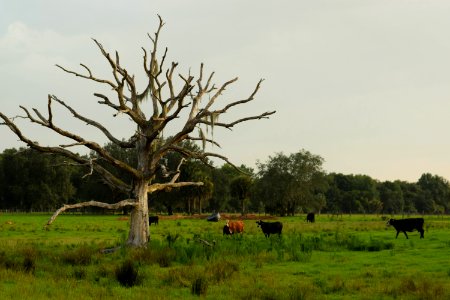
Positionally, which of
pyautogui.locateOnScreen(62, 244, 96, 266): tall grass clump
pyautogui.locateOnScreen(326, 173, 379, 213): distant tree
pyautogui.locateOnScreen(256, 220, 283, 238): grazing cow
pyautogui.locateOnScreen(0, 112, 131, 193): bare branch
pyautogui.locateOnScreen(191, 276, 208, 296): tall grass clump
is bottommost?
pyautogui.locateOnScreen(191, 276, 208, 296): tall grass clump

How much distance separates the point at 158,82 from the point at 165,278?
10.6 meters

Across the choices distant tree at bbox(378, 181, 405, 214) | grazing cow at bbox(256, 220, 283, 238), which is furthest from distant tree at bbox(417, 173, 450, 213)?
grazing cow at bbox(256, 220, 283, 238)

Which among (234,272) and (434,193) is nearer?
(234,272)

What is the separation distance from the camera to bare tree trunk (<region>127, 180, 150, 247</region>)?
70.7 ft

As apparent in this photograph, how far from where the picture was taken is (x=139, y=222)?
21766 millimetres

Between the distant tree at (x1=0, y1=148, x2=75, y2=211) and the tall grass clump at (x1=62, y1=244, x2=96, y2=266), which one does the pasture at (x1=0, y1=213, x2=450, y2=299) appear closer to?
the tall grass clump at (x1=62, y1=244, x2=96, y2=266)

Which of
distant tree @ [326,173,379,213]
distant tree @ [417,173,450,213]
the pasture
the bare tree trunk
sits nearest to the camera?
the pasture

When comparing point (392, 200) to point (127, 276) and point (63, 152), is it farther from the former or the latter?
point (127, 276)

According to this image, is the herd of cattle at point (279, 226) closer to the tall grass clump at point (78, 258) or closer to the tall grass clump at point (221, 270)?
the tall grass clump at point (221, 270)

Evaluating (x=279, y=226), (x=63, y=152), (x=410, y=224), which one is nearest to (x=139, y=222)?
(x=63, y=152)

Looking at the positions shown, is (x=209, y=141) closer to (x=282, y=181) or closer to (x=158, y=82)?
(x=158, y=82)

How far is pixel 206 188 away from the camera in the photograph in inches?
3046

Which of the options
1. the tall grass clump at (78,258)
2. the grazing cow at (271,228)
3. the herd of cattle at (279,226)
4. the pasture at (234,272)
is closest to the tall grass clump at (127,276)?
the pasture at (234,272)

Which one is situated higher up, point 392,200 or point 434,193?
point 434,193
